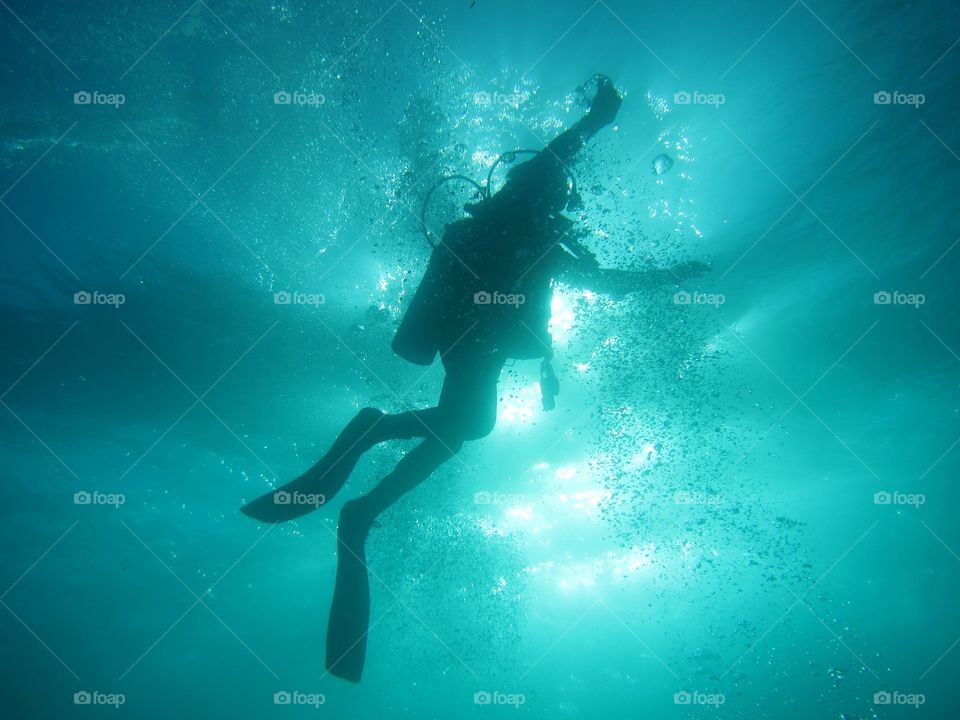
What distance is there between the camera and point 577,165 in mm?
7820

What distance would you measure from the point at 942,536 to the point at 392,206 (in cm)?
4544

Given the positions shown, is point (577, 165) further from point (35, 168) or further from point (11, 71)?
point (35, 168)

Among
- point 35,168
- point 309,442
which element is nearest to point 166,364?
point 309,442

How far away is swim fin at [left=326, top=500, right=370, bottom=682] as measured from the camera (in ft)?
12.0

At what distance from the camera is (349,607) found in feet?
12.3

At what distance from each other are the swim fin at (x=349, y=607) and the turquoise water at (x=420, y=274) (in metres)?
6.47

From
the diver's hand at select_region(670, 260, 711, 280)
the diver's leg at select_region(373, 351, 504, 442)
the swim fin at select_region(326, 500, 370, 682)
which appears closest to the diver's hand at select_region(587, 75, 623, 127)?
the diver's hand at select_region(670, 260, 711, 280)

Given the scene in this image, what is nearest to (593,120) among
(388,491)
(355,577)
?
(388,491)

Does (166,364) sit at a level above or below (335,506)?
above

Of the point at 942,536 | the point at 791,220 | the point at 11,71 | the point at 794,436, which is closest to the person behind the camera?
the point at 11,71

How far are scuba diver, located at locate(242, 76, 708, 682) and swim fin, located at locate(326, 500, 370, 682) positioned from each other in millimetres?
26

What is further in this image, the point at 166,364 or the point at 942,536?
the point at 942,536

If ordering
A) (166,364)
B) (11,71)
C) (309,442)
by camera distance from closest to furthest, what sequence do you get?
(11,71), (166,364), (309,442)

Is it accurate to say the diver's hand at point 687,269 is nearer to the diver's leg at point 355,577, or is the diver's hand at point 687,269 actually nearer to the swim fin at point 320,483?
the diver's leg at point 355,577
